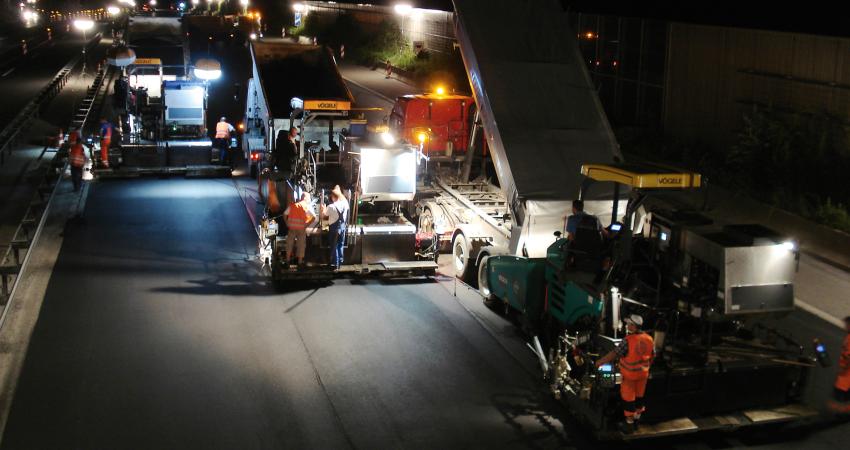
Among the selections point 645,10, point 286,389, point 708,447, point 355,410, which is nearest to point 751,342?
point 708,447

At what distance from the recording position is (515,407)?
37.1 feet

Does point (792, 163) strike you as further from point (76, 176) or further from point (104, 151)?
point (104, 151)

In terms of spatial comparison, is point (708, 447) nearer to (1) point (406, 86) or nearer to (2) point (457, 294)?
(2) point (457, 294)

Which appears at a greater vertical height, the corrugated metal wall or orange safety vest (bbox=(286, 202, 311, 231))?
the corrugated metal wall

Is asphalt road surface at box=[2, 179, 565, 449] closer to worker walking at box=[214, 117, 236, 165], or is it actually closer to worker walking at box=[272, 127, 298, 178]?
worker walking at box=[272, 127, 298, 178]

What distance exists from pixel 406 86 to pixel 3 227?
83.9 ft

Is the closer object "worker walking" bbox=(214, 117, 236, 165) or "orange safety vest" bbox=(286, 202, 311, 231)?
"orange safety vest" bbox=(286, 202, 311, 231)

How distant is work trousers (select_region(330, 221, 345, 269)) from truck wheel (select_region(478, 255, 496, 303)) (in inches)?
102

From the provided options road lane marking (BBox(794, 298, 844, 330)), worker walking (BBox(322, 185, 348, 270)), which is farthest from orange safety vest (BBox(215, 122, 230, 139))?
road lane marking (BBox(794, 298, 844, 330))

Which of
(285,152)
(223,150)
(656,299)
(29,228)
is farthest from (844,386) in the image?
(223,150)

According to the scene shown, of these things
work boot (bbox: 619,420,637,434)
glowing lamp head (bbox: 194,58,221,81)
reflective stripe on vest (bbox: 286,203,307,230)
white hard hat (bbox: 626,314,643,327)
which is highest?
glowing lamp head (bbox: 194,58,221,81)

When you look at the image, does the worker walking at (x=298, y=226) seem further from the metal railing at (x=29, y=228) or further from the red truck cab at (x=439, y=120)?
the red truck cab at (x=439, y=120)

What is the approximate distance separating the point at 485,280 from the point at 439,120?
7.68 m

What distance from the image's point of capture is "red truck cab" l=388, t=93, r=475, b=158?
2191cm
